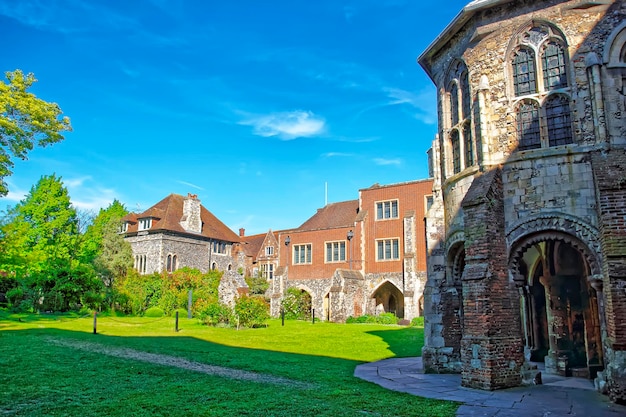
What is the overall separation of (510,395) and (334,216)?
34.3 meters

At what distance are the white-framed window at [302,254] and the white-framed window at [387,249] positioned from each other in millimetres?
6808

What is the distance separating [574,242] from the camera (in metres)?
10.7

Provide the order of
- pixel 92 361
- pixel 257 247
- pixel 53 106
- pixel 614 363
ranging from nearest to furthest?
pixel 614 363 < pixel 92 361 < pixel 53 106 < pixel 257 247

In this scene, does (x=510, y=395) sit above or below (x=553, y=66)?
below

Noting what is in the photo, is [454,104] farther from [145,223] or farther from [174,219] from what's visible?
[145,223]

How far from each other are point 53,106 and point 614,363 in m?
23.1

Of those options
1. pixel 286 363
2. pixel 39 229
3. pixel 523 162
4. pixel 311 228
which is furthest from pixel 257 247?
pixel 523 162

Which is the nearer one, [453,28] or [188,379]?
[188,379]

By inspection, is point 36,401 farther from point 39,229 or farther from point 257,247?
point 257,247

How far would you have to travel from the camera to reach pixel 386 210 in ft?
127

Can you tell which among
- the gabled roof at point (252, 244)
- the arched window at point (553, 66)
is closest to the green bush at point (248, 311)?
the arched window at point (553, 66)

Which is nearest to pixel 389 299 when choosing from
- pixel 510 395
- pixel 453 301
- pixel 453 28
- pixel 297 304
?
pixel 297 304

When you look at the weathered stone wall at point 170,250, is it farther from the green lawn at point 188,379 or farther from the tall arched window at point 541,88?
the tall arched window at point 541,88

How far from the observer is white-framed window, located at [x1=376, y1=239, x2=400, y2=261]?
37.5 metres
